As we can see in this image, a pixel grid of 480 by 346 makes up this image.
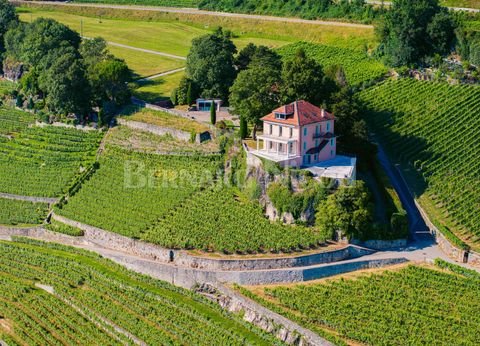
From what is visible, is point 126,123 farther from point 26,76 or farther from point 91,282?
point 91,282

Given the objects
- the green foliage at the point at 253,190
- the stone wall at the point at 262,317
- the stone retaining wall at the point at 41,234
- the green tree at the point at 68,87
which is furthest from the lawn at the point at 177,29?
the stone wall at the point at 262,317

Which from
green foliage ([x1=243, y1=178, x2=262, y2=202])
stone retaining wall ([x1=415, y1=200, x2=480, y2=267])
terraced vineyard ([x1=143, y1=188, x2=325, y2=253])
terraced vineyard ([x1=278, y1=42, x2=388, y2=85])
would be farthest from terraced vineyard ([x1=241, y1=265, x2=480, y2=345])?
terraced vineyard ([x1=278, y1=42, x2=388, y2=85])

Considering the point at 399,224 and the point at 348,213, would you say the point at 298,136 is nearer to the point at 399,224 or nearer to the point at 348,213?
the point at 348,213

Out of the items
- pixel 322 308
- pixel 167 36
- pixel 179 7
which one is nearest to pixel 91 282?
pixel 322 308

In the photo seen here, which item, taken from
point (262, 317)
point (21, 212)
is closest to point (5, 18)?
point (21, 212)

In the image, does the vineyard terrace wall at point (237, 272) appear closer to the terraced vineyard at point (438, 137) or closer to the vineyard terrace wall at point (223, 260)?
the vineyard terrace wall at point (223, 260)

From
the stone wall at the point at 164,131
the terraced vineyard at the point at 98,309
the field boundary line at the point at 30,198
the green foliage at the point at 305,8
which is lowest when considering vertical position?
the terraced vineyard at the point at 98,309
